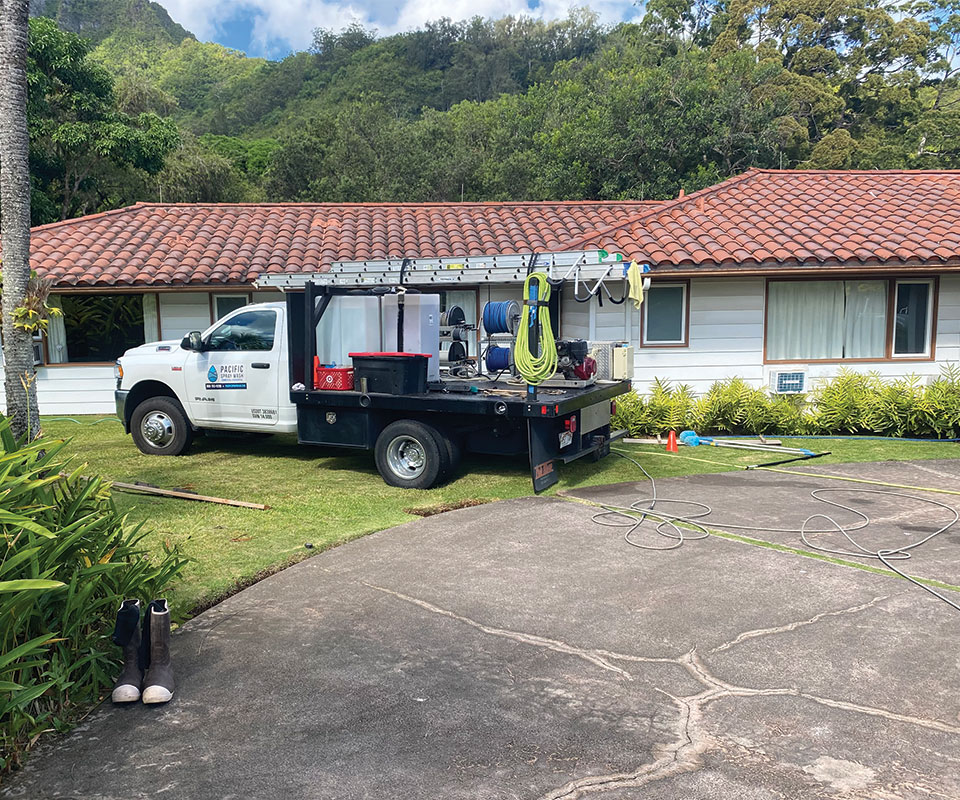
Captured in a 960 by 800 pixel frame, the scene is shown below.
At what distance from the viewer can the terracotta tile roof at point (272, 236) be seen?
1512 centimetres

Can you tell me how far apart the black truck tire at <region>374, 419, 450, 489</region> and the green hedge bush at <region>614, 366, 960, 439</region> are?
4.22 m

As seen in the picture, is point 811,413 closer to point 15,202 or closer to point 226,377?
point 226,377

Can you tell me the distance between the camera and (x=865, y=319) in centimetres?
1416

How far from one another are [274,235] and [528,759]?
14.9m

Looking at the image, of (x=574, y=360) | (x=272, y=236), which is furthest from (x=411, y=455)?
(x=272, y=236)

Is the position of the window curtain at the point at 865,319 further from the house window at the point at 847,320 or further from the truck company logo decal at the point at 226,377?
the truck company logo decal at the point at 226,377

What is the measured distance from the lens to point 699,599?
589 centimetres

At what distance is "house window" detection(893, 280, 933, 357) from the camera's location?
46.2 ft

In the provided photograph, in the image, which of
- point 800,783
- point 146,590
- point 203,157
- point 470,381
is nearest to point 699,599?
point 800,783

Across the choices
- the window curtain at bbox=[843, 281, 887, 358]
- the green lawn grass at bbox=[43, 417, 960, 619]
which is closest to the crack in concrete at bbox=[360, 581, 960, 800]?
the green lawn grass at bbox=[43, 417, 960, 619]

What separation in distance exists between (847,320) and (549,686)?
1164 cm

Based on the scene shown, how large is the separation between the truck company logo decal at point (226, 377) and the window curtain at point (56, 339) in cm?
639

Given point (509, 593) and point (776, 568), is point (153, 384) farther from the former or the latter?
point (776, 568)

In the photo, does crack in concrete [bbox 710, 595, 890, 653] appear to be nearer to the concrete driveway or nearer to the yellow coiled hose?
the concrete driveway
